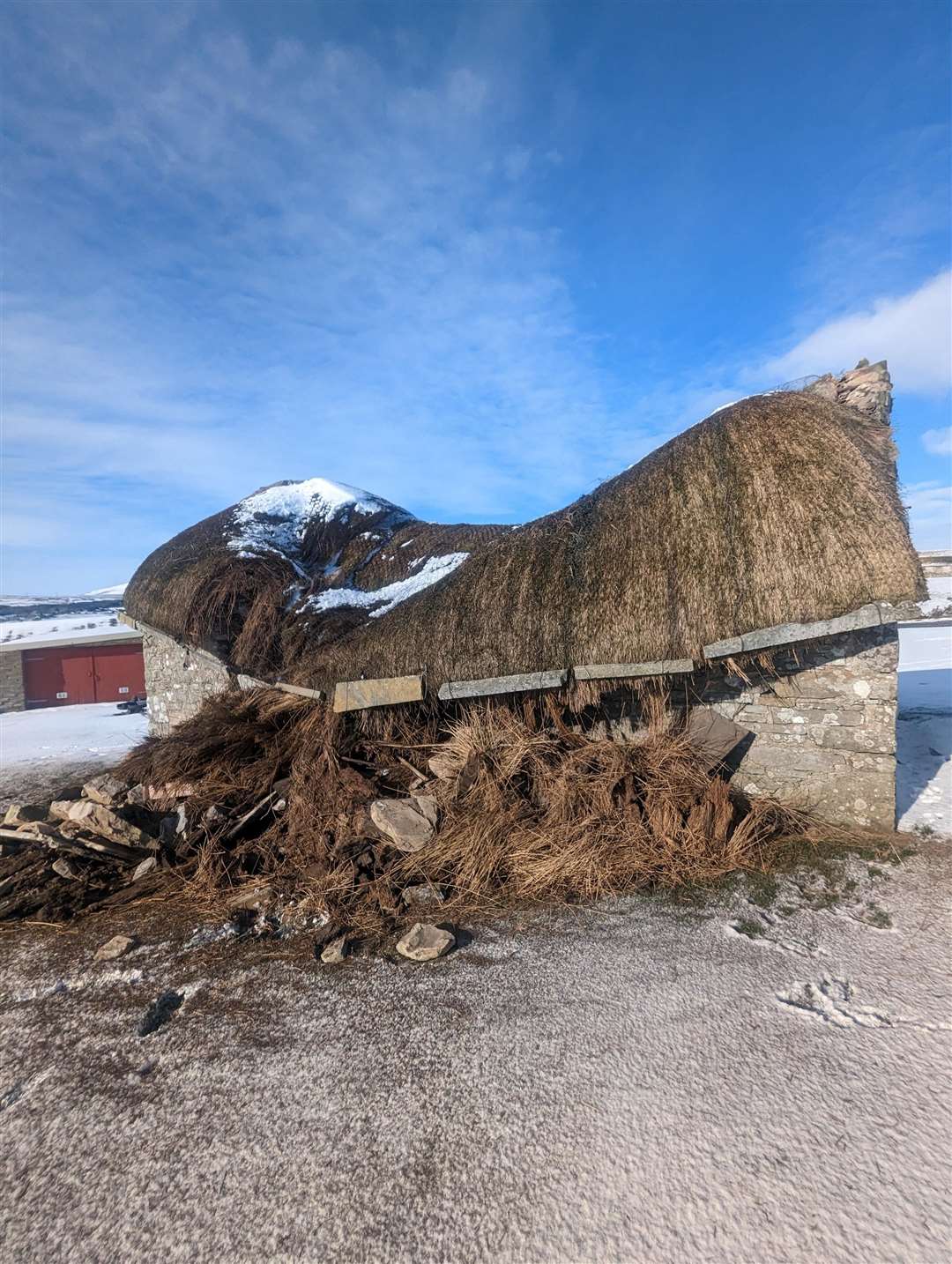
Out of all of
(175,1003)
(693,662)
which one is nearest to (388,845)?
(175,1003)

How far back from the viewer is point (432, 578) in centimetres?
828

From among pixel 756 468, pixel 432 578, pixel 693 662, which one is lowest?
pixel 693 662

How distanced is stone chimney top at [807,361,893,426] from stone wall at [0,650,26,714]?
81.8 ft

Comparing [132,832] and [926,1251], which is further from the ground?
[132,832]

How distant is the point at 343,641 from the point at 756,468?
5.06 metres

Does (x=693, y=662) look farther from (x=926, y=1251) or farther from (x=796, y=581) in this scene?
(x=926, y=1251)

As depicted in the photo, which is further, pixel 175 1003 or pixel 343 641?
pixel 343 641

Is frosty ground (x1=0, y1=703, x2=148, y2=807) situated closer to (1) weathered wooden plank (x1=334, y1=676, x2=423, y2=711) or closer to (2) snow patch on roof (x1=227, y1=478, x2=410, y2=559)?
(2) snow patch on roof (x1=227, y1=478, x2=410, y2=559)

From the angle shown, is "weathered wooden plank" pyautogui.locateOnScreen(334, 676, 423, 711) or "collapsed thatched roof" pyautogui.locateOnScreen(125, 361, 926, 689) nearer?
"collapsed thatched roof" pyautogui.locateOnScreen(125, 361, 926, 689)

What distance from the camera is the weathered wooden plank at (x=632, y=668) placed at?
5.60 m

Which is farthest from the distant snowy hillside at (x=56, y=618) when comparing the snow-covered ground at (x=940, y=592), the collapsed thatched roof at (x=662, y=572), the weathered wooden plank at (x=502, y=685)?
the snow-covered ground at (x=940, y=592)

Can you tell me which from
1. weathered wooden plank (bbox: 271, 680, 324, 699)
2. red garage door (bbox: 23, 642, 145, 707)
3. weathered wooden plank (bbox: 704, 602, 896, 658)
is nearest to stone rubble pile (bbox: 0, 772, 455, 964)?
weathered wooden plank (bbox: 271, 680, 324, 699)

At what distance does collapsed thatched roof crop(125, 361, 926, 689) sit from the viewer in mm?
5465

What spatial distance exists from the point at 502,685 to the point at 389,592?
3236mm
